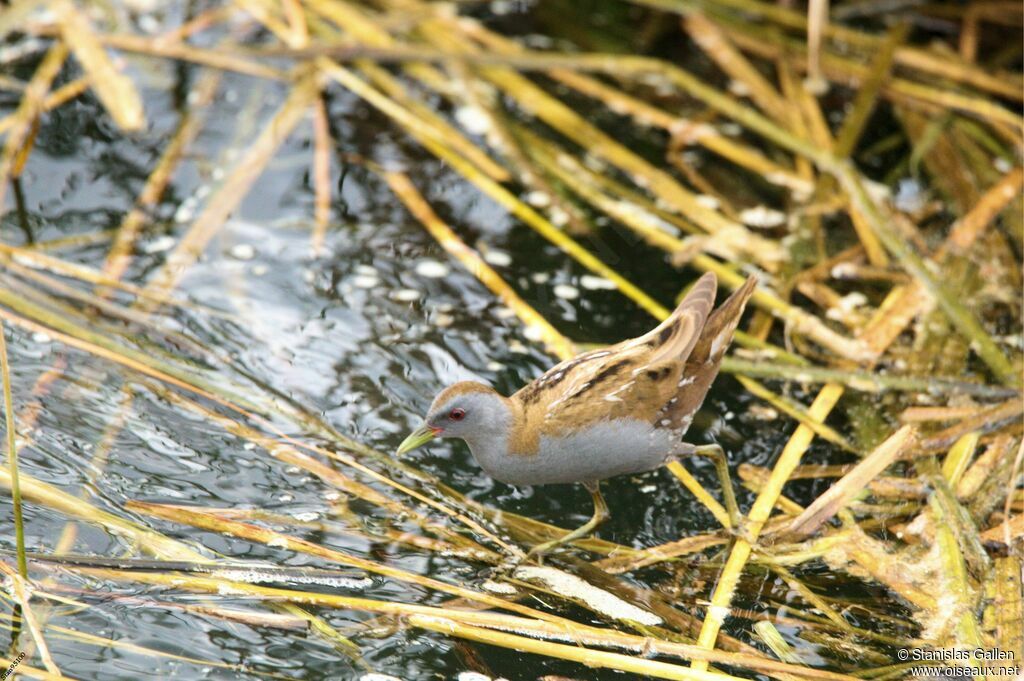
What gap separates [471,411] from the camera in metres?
3.64

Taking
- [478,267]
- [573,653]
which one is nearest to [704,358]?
[573,653]

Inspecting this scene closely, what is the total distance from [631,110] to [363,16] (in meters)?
1.51

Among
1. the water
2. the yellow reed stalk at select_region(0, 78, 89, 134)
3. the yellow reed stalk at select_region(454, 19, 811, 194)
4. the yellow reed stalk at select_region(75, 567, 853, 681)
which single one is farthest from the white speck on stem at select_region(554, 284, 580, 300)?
the yellow reed stalk at select_region(0, 78, 89, 134)

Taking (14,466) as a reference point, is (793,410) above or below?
above

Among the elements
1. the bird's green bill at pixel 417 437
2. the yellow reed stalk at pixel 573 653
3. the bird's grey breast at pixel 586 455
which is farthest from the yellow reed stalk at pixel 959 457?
the bird's green bill at pixel 417 437

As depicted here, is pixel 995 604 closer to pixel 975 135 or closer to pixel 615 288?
pixel 615 288

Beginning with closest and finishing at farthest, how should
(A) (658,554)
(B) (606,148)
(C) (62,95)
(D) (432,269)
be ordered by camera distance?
(A) (658,554)
(D) (432,269)
(C) (62,95)
(B) (606,148)

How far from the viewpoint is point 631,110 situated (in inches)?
239

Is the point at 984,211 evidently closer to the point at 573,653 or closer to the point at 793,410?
the point at 793,410

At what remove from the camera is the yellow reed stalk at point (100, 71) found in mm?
5567

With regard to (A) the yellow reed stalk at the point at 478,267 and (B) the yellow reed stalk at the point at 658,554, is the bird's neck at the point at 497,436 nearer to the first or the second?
(B) the yellow reed stalk at the point at 658,554

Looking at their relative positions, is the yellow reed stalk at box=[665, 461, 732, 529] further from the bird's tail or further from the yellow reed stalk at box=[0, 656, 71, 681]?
the yellow reed stalk at box=[0, 656, 71, 681]

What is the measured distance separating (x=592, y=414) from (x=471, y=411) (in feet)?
1.19

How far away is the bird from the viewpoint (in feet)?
11.9
